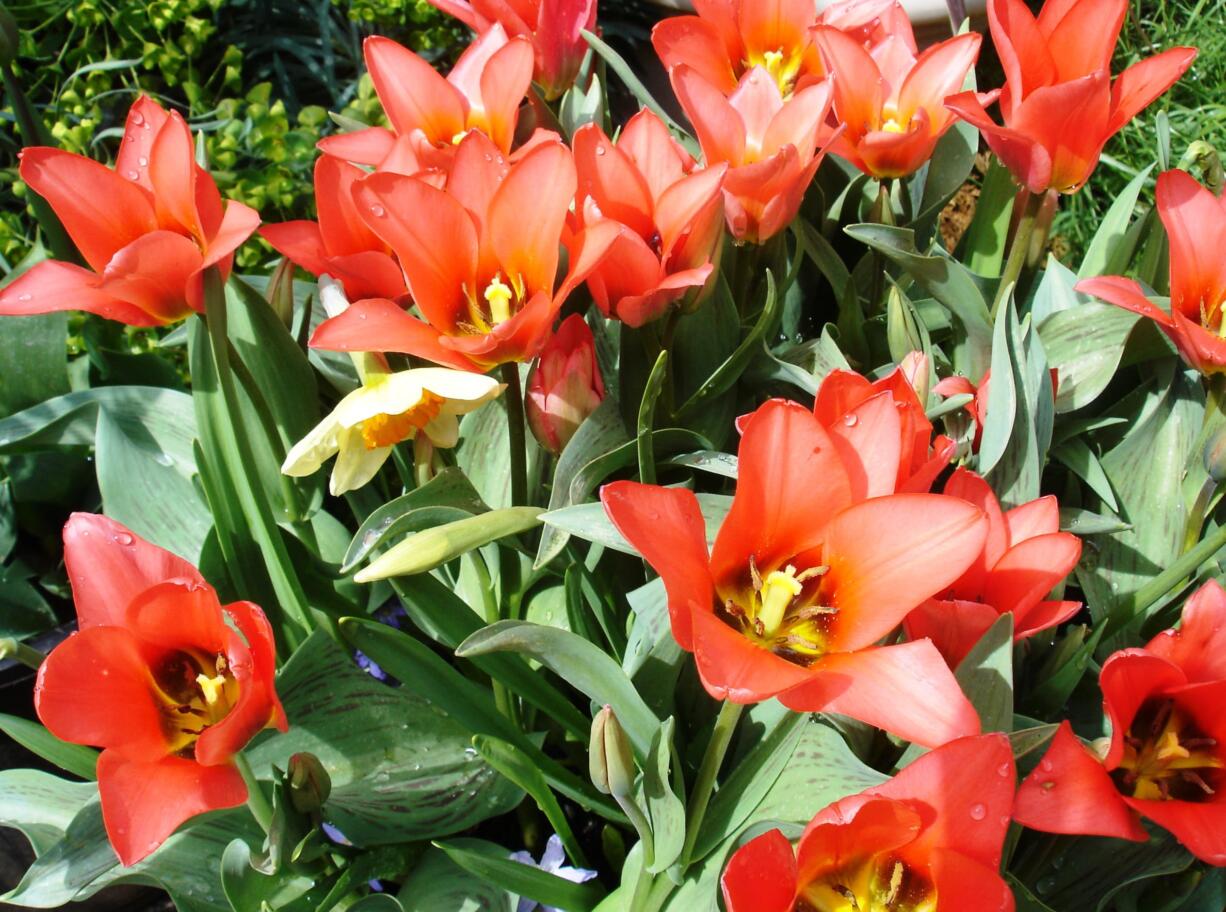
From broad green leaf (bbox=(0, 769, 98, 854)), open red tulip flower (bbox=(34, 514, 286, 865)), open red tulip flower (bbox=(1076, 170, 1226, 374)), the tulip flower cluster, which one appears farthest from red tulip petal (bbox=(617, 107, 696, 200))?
broad green leaf (bbox=(0, 769, 98, 854))

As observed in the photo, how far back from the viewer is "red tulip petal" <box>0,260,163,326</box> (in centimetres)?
76

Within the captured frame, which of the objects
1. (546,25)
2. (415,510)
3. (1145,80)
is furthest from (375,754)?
(1145,80)

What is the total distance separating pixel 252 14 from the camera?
95.4 inches

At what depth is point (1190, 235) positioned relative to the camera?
828 mm

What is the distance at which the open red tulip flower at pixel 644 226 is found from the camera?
0.73m

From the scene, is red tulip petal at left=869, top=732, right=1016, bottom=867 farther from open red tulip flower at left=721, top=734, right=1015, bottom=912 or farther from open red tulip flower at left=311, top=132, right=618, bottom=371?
open red tulip flower at left=311, top=132, right=618, bottom=371

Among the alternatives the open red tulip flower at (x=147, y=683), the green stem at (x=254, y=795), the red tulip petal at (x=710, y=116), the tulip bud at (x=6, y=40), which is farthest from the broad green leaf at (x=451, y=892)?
the tulip bud at (x=6, y=40)

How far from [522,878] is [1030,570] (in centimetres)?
40

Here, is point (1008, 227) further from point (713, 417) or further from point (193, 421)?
point (193, 421)

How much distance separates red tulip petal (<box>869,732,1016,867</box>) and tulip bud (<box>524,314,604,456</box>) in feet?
1.22

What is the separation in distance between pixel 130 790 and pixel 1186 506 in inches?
32.1

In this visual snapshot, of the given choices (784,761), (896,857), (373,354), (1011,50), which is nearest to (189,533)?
(373,354)

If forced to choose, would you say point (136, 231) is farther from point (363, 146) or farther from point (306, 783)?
point (306, 783)

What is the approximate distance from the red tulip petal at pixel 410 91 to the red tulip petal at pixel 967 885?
697mm
